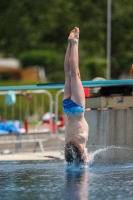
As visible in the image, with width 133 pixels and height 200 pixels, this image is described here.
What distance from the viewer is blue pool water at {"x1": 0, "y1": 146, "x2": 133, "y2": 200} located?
307 inches

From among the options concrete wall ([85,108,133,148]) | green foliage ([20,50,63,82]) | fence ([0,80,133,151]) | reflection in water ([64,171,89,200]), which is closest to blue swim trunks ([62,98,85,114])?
reflection in water ([64,171,89,200])

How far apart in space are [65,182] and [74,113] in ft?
5.30

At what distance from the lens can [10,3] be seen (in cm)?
4759

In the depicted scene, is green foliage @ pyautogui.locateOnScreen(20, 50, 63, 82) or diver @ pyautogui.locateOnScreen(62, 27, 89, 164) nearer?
→ diver @ pyautogui.locateOnScreen(62, 27, 89, 164)

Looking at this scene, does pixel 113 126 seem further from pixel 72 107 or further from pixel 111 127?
pixel 72 107

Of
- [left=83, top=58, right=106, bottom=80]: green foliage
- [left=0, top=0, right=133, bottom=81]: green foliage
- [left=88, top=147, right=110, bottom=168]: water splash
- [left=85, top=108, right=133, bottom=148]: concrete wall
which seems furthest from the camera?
[left=0, top=0, right=133, bottom=81]: green foliage

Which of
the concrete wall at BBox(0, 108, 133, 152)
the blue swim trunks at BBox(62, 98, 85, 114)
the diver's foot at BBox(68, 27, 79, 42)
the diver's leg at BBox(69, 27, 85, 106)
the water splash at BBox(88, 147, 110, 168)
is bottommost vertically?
the water splash at BBox(88, 147, 110, 168)

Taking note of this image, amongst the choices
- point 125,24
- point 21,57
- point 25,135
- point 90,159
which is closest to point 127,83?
point 90,159

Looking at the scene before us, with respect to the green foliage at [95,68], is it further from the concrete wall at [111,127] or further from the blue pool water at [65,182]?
the blue pool water at [65,182]

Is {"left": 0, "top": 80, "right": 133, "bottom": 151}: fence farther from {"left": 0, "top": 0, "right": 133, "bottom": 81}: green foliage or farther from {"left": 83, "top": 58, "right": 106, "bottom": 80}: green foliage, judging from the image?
{"left": 83, "top": 58, "right": 106, "bottom": 80}: green foliage

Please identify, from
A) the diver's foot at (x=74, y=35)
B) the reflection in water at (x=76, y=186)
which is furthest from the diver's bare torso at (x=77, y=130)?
the diver's foot at (x=74, y=35)

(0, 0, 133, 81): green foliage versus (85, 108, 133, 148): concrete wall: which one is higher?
(0, 0, 133, 81): green foliage

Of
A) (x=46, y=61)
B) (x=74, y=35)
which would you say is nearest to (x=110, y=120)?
(x=74, y=35)

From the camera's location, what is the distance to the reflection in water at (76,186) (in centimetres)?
766
